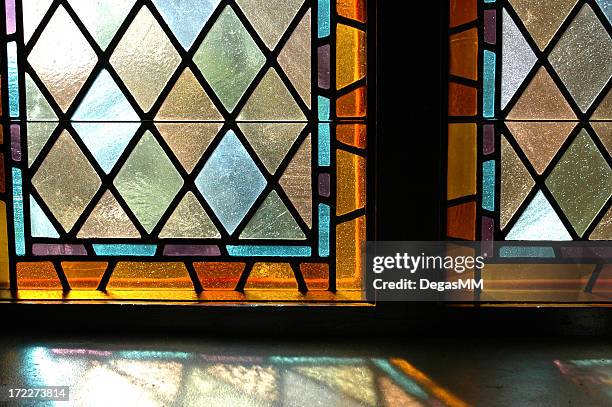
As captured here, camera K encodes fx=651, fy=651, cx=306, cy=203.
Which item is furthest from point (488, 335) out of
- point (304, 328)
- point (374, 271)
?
point (304, 328)

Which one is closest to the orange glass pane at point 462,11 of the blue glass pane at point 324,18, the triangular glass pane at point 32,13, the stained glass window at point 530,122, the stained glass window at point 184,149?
the stained glass window at point 530,122

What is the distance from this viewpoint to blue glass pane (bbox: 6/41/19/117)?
2.38m

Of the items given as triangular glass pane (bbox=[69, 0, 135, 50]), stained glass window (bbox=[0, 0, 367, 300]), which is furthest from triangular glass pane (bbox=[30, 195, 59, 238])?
triangular glass pane (bbox=[69, 0, 135, 50])

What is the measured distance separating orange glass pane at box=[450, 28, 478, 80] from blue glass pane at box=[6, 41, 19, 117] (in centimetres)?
157

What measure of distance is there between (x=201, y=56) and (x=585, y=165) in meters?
1.44

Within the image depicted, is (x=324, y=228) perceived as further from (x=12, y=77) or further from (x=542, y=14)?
(x=12, y=77)

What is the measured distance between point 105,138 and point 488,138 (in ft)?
4.58

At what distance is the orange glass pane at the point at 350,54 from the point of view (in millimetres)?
2324

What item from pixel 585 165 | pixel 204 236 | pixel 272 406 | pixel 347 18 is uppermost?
pixel 347 18

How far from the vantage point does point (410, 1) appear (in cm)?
220

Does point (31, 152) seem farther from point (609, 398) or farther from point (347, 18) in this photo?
point (609, 398)

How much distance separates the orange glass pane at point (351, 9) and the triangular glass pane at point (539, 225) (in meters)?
0.91

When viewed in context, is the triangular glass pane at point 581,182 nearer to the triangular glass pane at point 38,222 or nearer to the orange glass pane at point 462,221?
the orange glass pane at point 462,221

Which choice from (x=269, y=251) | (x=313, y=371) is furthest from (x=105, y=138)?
(x=313, y=371)
